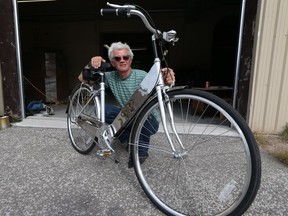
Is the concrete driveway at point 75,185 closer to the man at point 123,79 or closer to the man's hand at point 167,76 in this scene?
the man at point 123,79

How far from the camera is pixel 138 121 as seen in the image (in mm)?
1496

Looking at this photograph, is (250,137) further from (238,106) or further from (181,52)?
(181,52)

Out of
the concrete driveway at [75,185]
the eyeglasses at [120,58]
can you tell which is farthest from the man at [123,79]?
the concrete driveway at [75,185]

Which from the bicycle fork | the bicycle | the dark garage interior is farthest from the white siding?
the dark garage interior

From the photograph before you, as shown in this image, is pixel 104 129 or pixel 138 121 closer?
pixel 138 121

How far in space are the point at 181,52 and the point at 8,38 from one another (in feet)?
17.6

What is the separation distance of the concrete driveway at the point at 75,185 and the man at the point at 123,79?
34 centimetres

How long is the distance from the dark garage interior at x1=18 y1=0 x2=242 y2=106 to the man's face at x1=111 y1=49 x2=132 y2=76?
4831mm

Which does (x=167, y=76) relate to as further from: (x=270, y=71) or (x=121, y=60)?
(x=270, y=71)

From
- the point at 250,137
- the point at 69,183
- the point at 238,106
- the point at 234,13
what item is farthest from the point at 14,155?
the point at 234,13

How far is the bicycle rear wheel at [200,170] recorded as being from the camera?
1.16 m

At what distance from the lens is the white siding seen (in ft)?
8.65

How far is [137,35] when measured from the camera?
7617 mm

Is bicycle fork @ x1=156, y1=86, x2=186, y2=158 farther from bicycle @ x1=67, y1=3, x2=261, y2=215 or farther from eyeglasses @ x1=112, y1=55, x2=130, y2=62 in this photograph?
eyeglasses @ x1=112, y1=55, x2=130, y2=62
